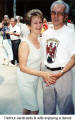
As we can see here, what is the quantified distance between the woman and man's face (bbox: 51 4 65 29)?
19 cm

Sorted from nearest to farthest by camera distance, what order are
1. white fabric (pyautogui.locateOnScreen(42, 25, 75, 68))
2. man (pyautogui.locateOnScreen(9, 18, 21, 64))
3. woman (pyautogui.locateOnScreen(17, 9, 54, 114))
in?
white fabric (pyautogui.locateOnScreen(42, 25, 75, 68)) → woman (pyautogui.locateOnScreen(17, 9, 54, 114)) → man (pyautogui.locateOnScreen(9, 18, 21, 64))

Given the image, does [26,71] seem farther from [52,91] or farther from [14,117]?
[14,117]

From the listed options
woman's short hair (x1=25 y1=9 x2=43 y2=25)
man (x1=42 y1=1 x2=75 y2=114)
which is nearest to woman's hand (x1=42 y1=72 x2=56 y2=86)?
man (x1=42 y1=1 x2=75 y2=114)

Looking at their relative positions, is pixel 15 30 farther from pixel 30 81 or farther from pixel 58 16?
pixel 58 16

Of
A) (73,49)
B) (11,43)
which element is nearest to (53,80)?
(73,49)

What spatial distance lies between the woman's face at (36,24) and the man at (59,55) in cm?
11

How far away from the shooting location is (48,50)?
338cm

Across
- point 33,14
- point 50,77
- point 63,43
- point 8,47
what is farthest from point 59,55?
point 8,47

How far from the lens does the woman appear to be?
3.42m

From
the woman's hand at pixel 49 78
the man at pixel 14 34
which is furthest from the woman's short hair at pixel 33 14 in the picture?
the man at pixel 14 34

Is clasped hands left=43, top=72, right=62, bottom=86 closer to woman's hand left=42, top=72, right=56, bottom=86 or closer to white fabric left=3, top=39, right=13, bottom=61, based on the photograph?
woman's hand left=42, top=72, right=56, bottom=86

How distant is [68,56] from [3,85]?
4346 millimetres

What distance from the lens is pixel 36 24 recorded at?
3.44 m

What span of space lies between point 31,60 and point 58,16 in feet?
1.93
